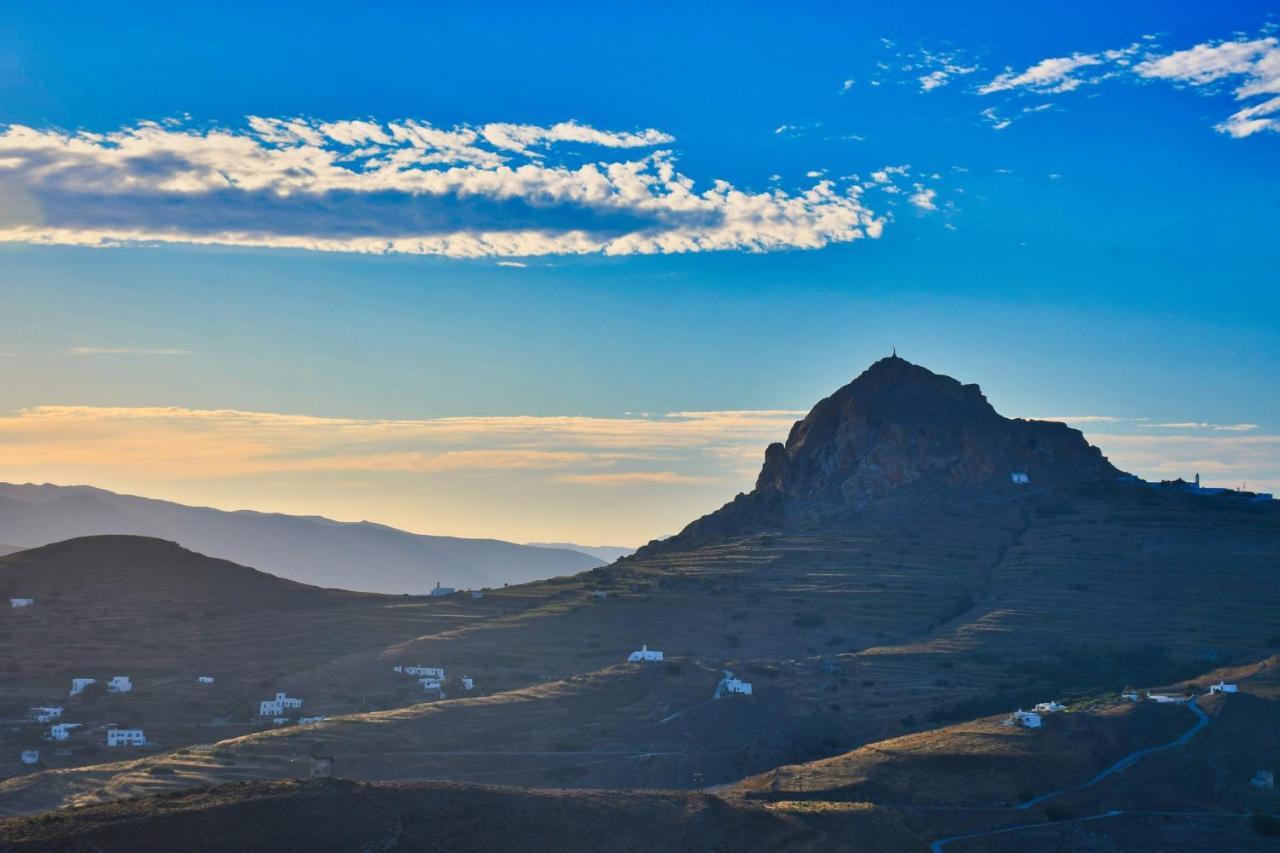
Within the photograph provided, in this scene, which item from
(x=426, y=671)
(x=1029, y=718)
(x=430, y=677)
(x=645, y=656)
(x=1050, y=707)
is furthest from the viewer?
(x=426, y=671)

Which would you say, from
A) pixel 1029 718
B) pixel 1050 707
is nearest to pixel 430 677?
pixel 1050 707

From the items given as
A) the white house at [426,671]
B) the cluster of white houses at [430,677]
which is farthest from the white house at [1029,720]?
the white house at [426,671]

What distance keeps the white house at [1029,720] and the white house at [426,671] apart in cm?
5930

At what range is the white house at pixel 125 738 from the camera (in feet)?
386

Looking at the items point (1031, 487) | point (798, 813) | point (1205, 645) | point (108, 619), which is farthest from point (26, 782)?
point (1031, 487)

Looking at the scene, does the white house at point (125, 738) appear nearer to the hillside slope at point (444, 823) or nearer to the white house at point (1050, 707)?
the hillside slope at point (444, 823)

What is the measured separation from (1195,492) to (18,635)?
15223 cm

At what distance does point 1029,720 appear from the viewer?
9662 cm

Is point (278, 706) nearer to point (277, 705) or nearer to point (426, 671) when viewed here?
point (277, 705)

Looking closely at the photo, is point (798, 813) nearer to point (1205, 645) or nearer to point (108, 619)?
point (1205, 645)

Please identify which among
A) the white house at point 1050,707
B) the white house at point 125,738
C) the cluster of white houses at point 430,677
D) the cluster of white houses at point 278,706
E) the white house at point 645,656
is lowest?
the white house at point 125,738

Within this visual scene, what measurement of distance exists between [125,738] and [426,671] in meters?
29.7

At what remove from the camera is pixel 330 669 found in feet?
461

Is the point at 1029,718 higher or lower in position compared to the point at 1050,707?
higher
